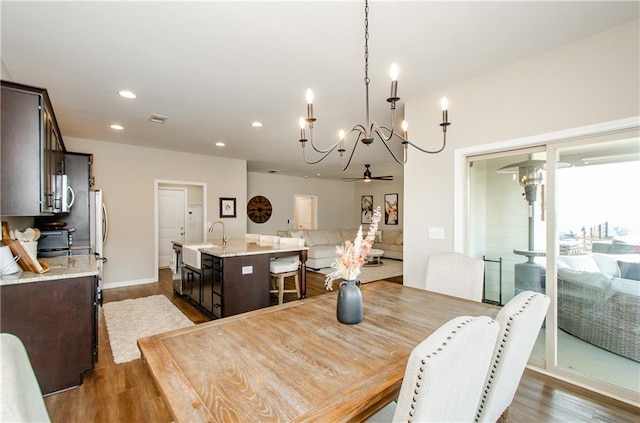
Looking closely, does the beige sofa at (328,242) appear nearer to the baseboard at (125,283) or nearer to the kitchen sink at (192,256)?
the baseboard at (125,283)

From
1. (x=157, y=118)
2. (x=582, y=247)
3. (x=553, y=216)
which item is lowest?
(x=582, y=247)

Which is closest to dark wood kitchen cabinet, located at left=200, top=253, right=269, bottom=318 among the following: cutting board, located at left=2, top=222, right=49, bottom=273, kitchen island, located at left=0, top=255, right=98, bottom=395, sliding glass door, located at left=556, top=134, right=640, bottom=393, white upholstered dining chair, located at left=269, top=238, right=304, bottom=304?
white upholstered dining chair, located at left=269, top=238, right=304, bottom=304

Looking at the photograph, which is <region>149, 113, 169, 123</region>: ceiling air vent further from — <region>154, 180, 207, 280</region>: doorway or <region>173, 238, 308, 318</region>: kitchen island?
<region>154, 180, 207, 280</region>: doorway

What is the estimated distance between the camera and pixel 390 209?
9508 millimetres

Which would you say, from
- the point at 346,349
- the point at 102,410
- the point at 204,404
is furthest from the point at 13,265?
the point at 346,349

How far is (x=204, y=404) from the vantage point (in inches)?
34.5

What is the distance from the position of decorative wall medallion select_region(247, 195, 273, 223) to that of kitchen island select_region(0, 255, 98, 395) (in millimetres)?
6056

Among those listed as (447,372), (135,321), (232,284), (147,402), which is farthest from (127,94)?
(447,372)

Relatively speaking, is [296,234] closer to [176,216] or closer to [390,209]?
[176,216]

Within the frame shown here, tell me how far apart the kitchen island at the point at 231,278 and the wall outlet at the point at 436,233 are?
1.84m

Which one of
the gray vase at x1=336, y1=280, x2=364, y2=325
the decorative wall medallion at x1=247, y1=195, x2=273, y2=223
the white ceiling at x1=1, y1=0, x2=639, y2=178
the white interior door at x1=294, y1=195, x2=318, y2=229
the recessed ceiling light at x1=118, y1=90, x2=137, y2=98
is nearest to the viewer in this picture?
the gray vase at x1=336, y1=280, x2=364, y2=325

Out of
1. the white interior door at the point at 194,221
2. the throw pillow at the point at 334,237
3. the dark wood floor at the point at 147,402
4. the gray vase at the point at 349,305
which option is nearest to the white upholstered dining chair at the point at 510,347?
the gray vase at the point at 349,305

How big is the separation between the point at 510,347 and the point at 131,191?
604cm

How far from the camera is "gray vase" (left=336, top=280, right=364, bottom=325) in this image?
152 cm
